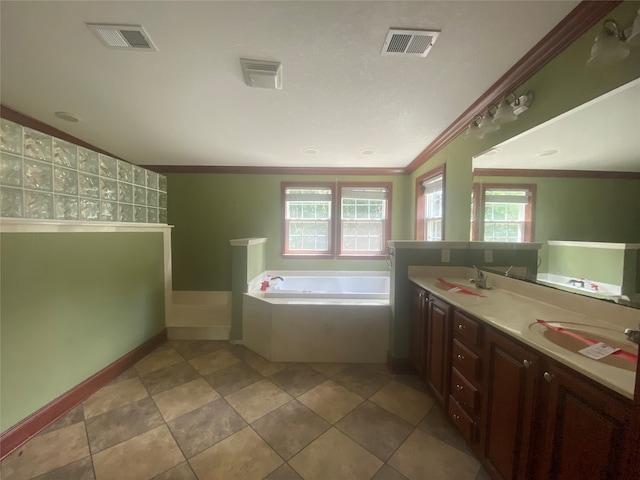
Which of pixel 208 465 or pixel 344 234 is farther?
pixel 344 234

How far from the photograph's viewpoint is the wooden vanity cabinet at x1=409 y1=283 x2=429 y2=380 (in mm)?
1799

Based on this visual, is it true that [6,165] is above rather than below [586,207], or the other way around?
above

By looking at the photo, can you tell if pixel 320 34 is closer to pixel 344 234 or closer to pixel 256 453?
pixel 256 453

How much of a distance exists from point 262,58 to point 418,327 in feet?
7.26

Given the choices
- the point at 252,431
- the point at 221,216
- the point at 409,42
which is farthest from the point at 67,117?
the point at 252,431

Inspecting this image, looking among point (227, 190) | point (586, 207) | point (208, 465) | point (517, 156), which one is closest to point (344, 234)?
point (227, 190)

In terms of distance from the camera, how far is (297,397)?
5.80 feet

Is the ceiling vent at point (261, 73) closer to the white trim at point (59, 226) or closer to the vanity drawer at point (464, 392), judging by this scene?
the white trim at point (59, 226)

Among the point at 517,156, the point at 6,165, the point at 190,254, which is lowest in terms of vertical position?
the point at 190,254

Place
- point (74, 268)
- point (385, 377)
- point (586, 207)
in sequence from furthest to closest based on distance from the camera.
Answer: point (385, 377)
point (74, 268)
point (586, 207)

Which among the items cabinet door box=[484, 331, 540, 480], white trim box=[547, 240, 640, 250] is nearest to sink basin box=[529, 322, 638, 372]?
cabinet door box=[484, 331, 540, 480]

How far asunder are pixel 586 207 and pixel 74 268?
11.0 ft

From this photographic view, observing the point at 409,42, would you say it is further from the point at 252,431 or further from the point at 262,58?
the point at 252,431

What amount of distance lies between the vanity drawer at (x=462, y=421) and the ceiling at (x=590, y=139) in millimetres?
1457
